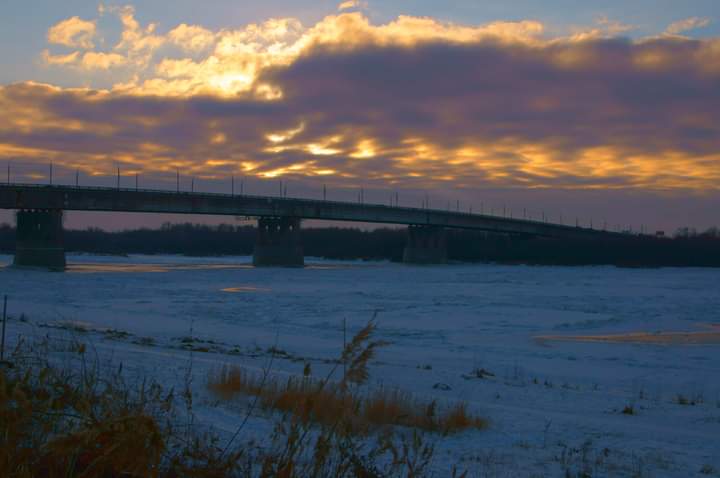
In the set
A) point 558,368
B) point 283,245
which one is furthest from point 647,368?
point 283,245

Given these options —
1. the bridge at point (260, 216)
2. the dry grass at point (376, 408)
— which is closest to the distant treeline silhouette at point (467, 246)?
the bridge at point (260, 216)

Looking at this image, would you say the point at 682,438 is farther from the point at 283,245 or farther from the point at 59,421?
the point at 283,245

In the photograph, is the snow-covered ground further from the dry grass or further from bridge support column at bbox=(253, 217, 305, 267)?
bridge support column at bbox=(253, 217, 305, 267)

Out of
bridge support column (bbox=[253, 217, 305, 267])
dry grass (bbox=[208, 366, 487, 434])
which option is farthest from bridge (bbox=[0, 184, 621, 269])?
dry grass (bbox=[208, 366, 487, 434])

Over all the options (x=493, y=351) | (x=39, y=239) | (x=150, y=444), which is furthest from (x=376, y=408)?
(x=39, y=239)

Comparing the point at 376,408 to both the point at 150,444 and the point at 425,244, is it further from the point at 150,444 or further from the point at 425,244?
the point at 425,244

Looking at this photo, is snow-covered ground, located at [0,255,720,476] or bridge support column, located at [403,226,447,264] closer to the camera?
snow-covered ground, located at [0,255,720,476]

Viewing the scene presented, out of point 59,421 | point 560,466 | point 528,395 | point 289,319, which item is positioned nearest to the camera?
point 59,421

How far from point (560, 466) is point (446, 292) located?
112 ft

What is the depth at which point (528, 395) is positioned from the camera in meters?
11.3

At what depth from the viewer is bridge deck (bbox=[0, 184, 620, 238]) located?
70.8 metres

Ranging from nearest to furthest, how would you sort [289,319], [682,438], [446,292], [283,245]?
[682,438] → [289,319] → [446,292] → [283,245]

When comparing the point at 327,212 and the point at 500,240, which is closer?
the point at 327,212

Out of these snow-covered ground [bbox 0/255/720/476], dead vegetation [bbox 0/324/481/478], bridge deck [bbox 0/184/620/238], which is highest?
bridge deck [bbox 0/184/620/238]
